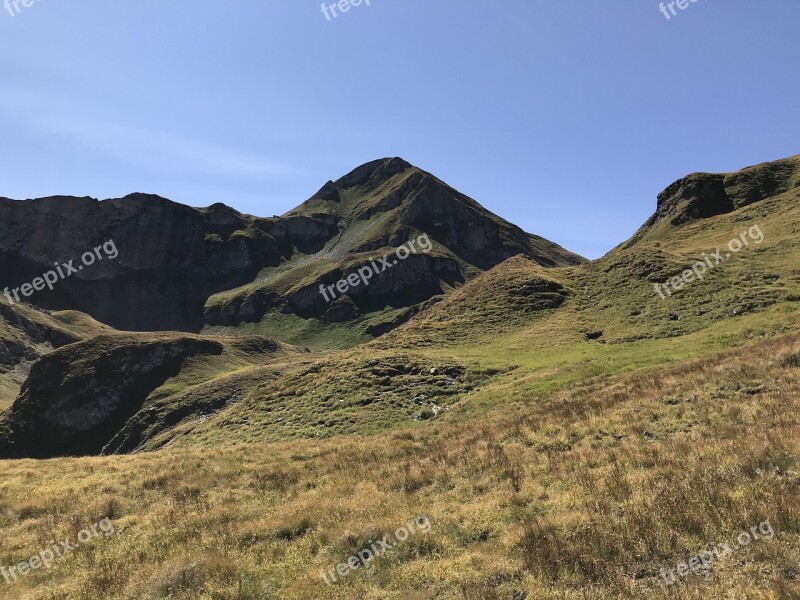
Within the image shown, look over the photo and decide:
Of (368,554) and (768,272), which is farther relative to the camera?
(768,272)

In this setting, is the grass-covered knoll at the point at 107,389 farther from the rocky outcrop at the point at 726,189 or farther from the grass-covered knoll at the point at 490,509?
the rocky outcrop at the point at 726,189

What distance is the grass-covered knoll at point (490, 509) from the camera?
8.74 metres

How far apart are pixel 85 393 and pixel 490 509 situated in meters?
153

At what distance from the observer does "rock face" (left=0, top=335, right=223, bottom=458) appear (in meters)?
126

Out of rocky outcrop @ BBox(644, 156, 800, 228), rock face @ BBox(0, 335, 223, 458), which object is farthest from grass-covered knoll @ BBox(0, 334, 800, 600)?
rock face @ BBox(0, 335, 223, 458)

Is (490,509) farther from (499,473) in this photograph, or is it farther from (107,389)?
(107,389)

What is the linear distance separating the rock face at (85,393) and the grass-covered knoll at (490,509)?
414ft

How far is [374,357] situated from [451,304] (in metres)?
23.3

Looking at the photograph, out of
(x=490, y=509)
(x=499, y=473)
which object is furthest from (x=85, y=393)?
(x=490, y=509)

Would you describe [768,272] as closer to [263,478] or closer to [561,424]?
[561,424]

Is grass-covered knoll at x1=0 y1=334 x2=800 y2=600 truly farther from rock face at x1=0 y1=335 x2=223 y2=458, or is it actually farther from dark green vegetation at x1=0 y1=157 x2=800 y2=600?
rock face at x1=0 y1=335 x2=223 y2=458

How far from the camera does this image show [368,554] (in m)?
11.0

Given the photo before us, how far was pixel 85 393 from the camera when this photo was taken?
441 ft

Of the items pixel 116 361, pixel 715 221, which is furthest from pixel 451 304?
pixel 116 361
